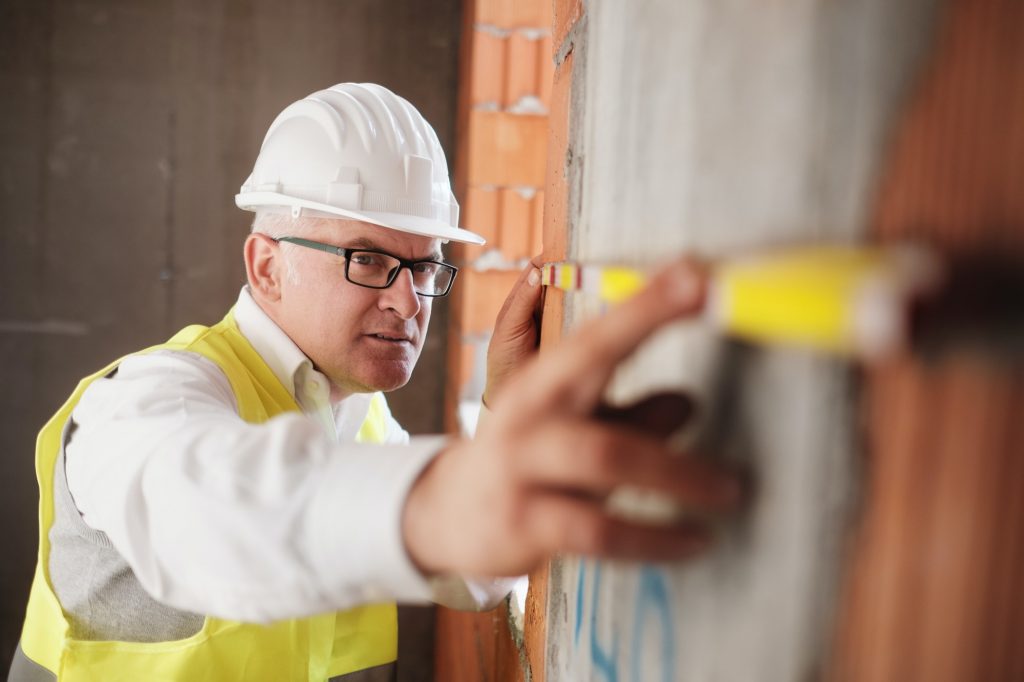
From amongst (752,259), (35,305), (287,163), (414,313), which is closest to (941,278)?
(752,259)

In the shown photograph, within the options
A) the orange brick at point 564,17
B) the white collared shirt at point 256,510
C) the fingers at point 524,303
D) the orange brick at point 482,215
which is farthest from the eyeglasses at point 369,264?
the orange brick at point 482,215

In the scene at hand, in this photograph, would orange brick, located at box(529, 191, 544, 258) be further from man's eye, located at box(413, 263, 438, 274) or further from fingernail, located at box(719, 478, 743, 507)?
fingernail, located at box(719, 478, 743, 507)

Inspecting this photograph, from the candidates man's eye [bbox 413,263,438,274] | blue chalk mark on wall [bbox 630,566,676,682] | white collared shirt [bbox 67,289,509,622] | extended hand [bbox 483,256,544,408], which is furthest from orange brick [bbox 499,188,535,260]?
blue chalk mark on wall [bbox 630,566,676,682]

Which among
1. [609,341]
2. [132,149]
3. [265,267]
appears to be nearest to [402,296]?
[265,267]

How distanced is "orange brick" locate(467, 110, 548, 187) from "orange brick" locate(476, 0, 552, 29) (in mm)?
290

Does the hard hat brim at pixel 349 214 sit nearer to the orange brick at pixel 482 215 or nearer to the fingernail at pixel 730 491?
the orange brick at pixel 482 215

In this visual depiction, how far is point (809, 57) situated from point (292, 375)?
130 cm

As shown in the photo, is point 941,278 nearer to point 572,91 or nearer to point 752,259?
point 752,259

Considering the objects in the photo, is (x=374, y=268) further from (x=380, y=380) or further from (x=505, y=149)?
(x=505, y=149)

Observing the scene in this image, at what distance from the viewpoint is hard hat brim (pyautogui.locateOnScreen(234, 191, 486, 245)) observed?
147 cm

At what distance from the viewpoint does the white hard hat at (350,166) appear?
58.7 inches

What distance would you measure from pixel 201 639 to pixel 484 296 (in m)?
1.47

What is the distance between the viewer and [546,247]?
1.15 metres

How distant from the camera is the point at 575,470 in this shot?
385mm
